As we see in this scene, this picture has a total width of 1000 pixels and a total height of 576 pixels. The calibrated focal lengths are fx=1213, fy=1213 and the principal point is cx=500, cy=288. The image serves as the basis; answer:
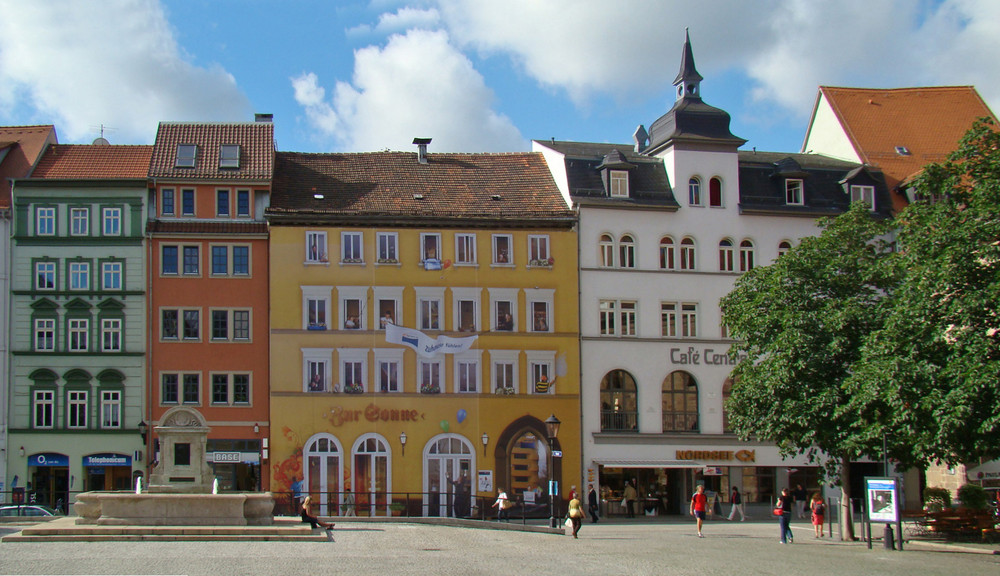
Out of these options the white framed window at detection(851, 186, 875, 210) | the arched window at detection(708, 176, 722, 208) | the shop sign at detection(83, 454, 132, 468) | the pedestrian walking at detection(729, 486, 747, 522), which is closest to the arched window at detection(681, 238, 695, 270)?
the arched window at detection(708, 176, 722, 208)

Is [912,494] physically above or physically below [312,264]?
below

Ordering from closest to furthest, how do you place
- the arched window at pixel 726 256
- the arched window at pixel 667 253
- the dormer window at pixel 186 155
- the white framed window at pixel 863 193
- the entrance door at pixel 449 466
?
the entrance door at pixel 449 466
the dormer window at pixel 186 155
the arched window at pixel 667 253
the arched window at pixel 726 256
the white framed window at pixel 863 193

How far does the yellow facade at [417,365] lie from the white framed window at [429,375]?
71 millimetres

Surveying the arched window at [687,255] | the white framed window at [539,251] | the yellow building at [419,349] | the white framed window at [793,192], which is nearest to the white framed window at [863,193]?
the white framed window at [793,192]

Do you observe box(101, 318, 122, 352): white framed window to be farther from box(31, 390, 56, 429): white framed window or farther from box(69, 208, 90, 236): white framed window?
box(69, 208, 90, 236): white framed window

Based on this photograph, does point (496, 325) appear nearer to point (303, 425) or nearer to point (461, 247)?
point (461, 247)

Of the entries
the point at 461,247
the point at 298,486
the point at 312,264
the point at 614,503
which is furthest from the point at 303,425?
the point at 614,503

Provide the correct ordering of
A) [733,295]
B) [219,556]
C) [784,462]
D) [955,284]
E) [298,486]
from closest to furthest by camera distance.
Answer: [219,556]
[955,284]
[733,295]
[298,486]
[784,462]

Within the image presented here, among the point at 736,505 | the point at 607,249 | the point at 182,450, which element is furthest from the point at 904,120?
the point at 182,450

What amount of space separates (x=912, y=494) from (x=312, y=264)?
94.5ft

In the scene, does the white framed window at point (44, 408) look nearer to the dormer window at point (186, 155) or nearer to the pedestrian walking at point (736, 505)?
the dormer window at point (186, 155)

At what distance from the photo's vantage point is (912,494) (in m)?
54.9

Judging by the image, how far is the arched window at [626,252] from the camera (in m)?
54.2

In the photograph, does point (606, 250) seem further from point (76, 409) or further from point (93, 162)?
point (76, 409)
